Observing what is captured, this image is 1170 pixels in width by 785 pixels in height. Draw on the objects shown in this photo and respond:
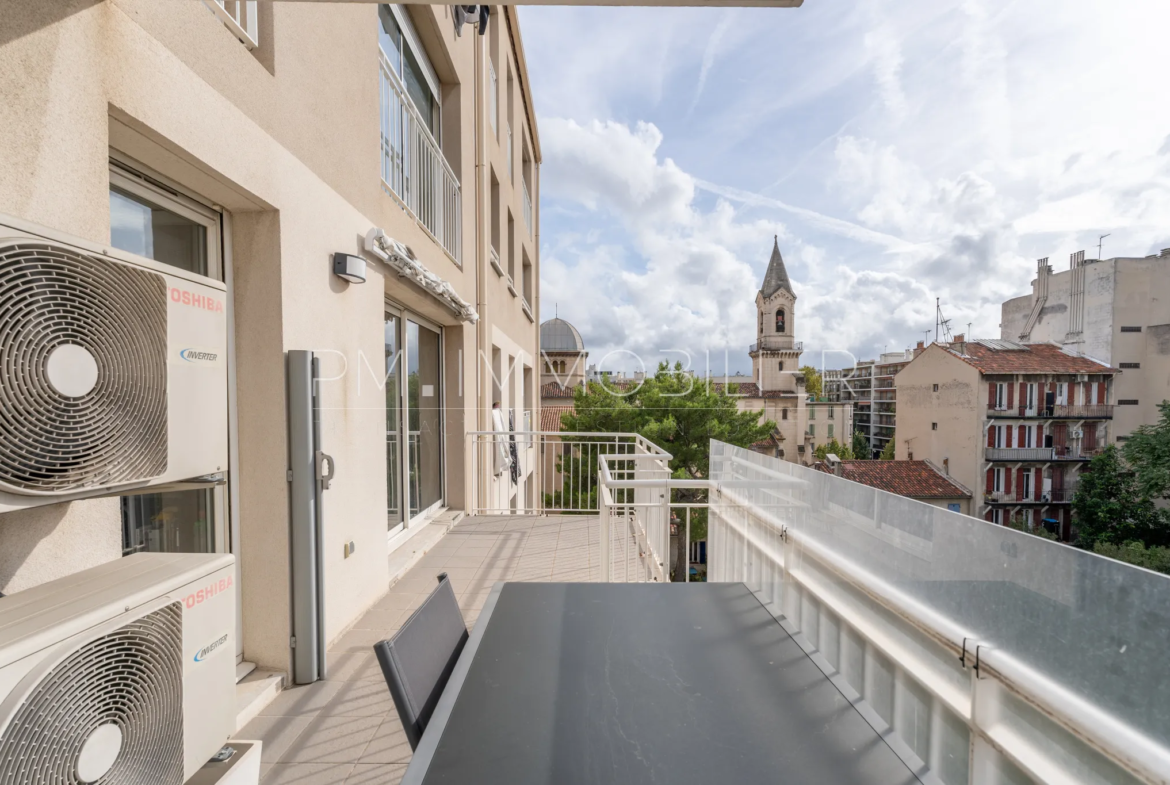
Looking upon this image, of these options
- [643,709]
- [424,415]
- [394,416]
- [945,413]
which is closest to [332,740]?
[643,709]

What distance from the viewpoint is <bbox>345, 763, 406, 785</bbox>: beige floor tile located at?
1775 mm

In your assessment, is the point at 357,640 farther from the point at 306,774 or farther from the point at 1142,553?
the point at 1142,553

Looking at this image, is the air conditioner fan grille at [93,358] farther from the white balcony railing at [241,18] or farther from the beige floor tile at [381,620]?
the beige floor tile at [381,620]

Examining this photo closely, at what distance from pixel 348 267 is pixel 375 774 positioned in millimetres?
2250

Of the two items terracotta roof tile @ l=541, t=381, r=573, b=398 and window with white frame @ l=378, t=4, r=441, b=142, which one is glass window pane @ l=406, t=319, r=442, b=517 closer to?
window with white frame @ l=378, t=4, r=441, b=142

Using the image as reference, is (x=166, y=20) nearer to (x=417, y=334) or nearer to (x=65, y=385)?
(x=65, y=385)

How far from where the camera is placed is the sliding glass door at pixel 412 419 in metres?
4.04

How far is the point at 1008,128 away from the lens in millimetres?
19625

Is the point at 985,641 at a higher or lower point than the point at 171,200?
lower

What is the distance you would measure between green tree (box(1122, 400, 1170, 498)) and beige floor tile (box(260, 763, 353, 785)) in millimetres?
30434

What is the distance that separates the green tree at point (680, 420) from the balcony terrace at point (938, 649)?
14063 millimetres

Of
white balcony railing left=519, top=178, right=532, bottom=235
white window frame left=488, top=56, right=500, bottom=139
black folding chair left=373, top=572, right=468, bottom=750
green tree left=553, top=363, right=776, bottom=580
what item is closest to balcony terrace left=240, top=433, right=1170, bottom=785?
black folding chair left=373, top=572, right=468, bottom=750

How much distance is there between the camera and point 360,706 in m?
2.16

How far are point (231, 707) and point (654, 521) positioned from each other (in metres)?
2.65
